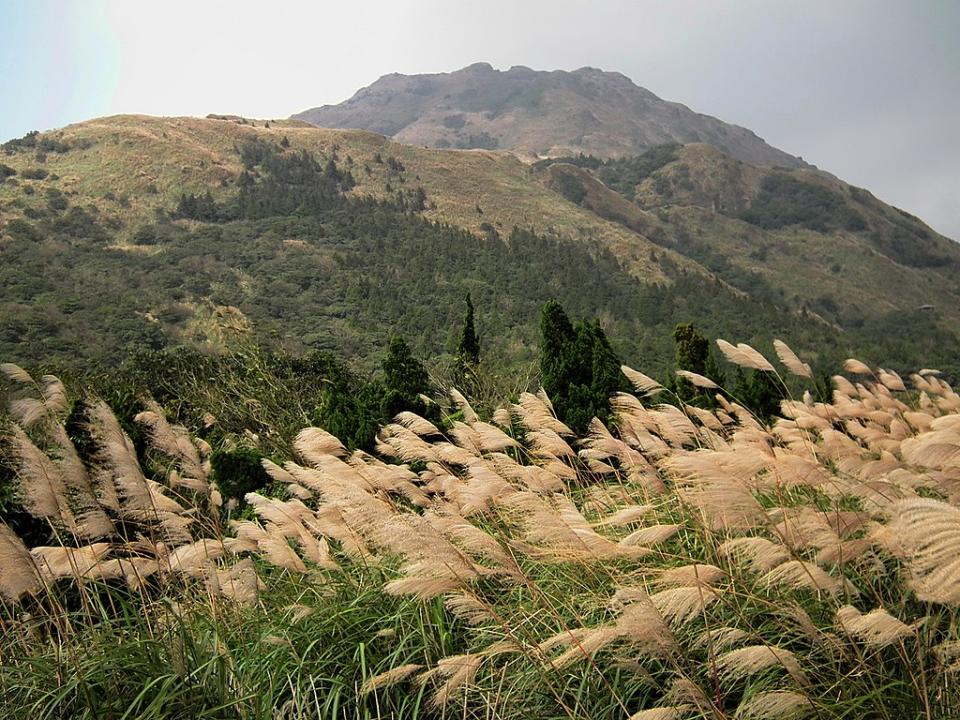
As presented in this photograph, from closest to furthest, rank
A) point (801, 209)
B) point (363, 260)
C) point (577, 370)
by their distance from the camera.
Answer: point (577, 370) → point (363, 260) → point (801, 209)

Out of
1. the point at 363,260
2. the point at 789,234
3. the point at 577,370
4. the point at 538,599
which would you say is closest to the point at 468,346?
the point at 577,370

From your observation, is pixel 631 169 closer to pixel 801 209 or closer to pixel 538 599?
pixel 801 209

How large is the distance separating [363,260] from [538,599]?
47321mm

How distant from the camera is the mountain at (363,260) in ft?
119

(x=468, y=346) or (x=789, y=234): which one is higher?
(x=789, y=234)

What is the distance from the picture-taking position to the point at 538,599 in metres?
2.87

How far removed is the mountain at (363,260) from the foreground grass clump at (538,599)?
1549 cm

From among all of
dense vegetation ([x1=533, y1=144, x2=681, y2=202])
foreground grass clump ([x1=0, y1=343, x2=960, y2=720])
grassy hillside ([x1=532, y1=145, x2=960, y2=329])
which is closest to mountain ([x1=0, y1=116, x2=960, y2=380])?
grassy hillside ([x1=532, y1=145, x2=960, y2=329])

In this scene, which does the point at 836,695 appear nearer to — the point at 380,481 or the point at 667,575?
the point at 667,575

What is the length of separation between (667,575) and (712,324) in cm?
4931

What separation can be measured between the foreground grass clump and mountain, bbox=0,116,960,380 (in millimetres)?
15490

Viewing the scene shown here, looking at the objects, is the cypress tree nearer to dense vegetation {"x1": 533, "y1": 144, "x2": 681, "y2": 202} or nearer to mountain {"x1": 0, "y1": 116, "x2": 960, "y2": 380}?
mountain {"x1": 0, "y1": 116, "x2": 960, "y2": 380}

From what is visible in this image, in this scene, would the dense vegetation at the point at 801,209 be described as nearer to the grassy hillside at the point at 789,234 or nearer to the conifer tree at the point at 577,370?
the grassy hillside at the point at 789,234

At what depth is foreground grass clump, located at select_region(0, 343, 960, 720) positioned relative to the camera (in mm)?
2094
